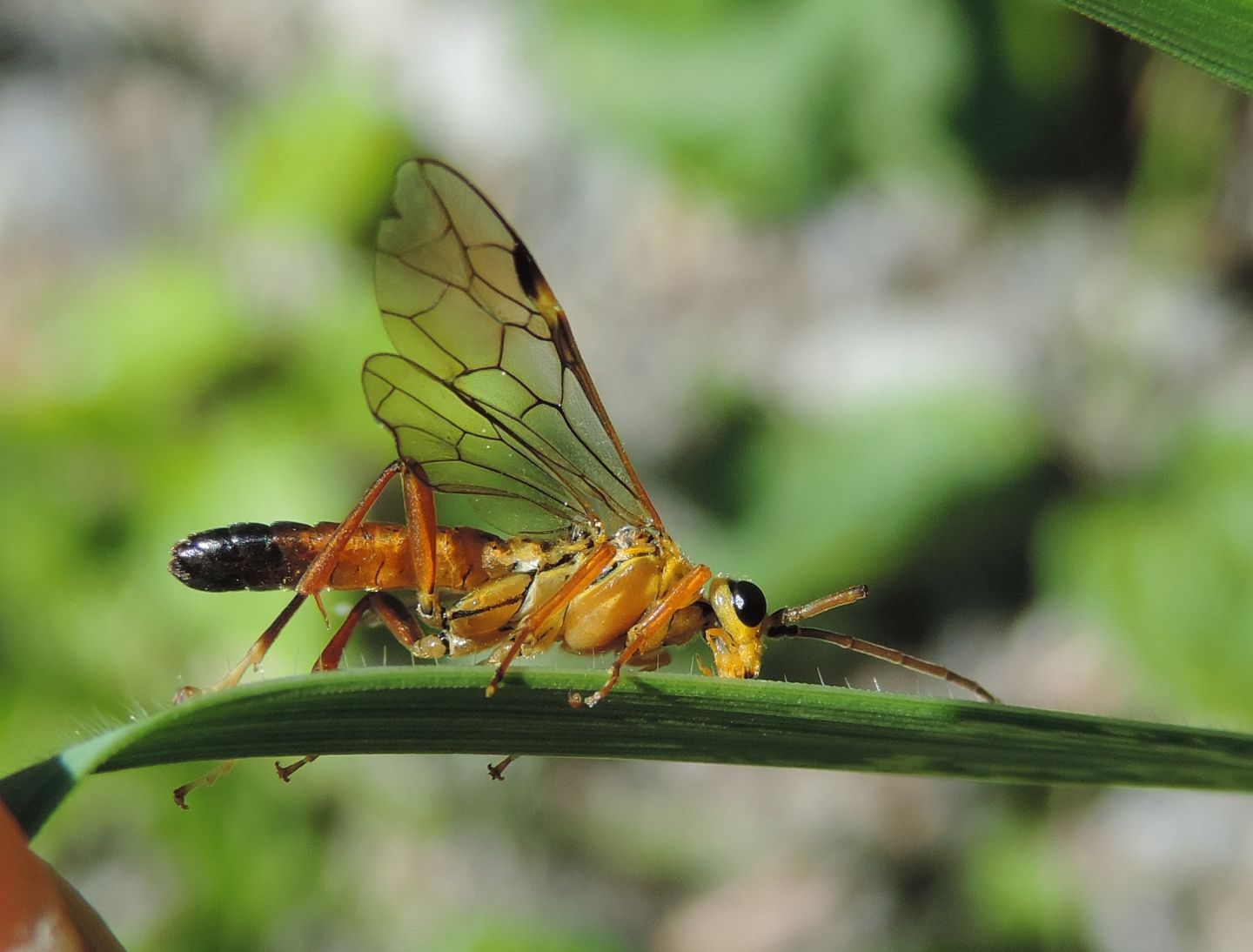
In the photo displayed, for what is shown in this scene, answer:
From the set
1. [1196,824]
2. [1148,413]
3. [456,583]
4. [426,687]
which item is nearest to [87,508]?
[456,583]

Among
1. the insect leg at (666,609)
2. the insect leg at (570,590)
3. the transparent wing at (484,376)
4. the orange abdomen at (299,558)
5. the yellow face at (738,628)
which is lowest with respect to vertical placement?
the yellow face at (738,628)

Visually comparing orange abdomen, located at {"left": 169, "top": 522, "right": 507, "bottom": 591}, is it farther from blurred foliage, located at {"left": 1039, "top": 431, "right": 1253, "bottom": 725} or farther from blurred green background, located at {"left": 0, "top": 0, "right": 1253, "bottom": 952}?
blurred foliage, located at {"left": 1039, "top": 431, "right": 1253, "bottom": 725}

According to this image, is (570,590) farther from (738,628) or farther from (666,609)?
(738,628)

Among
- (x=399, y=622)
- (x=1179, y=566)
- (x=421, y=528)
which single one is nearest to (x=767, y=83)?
(x=1179, y=566)

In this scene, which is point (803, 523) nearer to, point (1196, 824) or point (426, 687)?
point (1196, 824)

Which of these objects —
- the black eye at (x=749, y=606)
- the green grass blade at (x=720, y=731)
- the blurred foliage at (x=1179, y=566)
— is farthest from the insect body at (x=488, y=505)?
the blurred foliage at (x=1179, y=566)

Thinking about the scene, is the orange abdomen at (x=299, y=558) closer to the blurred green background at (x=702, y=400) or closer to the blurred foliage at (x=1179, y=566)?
the blurred green background at (x=702, y=400)
